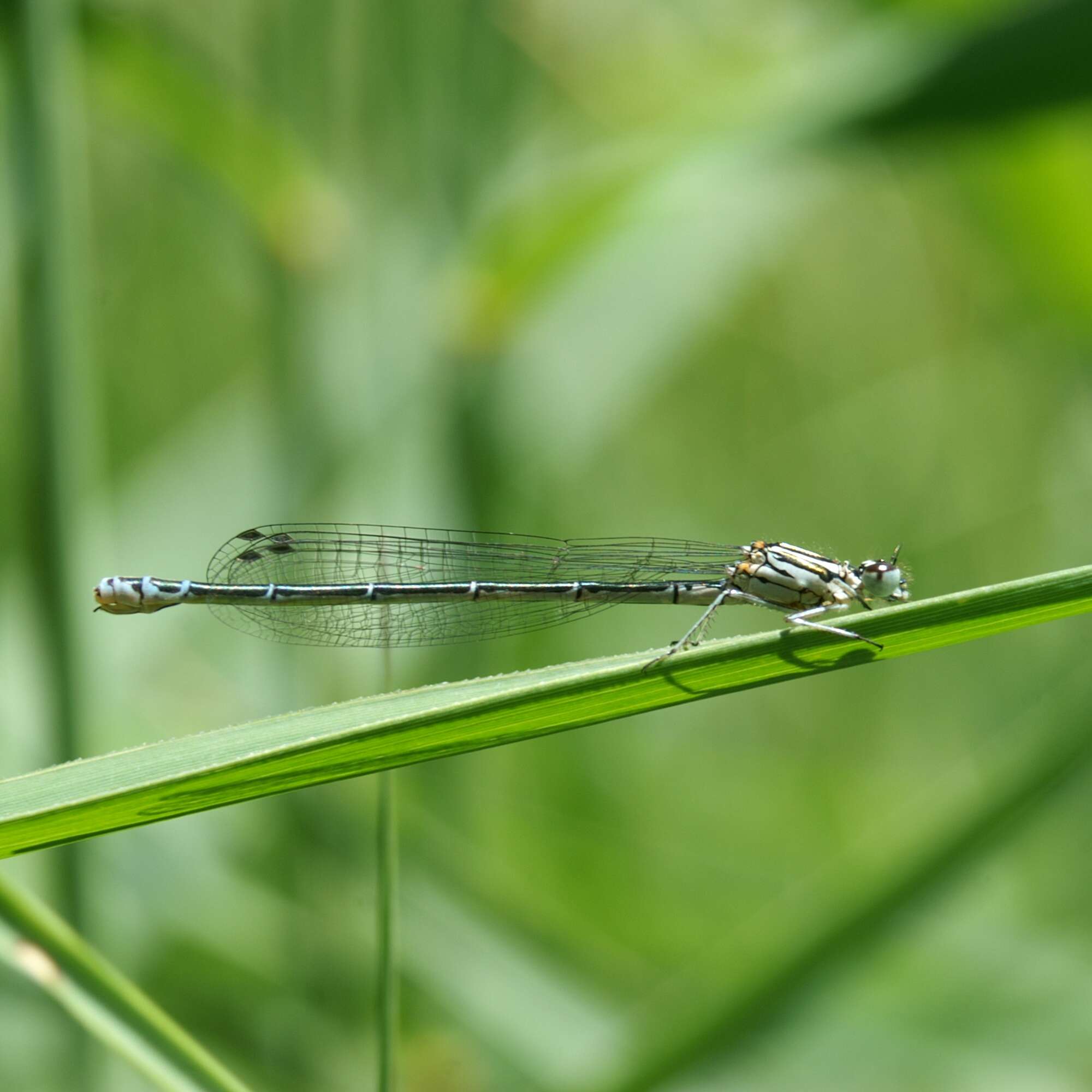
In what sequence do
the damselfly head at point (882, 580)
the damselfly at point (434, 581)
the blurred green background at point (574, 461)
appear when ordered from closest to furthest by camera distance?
1. the blurred green background at point (574, 461)
2. the damselfly head at point (882, 580)
3. the damselfly at point (434, 581)

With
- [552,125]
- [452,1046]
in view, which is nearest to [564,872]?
[452,1046]

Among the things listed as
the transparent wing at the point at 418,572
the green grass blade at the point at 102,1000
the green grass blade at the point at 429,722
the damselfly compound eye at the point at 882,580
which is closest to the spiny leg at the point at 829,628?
the green grass blade at the point at 429,722

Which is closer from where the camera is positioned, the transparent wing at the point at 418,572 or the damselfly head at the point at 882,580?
the damselfly head at the point at 882,580

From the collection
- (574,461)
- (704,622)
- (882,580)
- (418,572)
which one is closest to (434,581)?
(418,572)

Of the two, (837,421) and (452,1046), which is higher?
(837,421)

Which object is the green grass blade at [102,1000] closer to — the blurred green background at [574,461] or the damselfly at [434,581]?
the blurred green background at [574,461]

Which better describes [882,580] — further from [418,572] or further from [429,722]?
[429,722]

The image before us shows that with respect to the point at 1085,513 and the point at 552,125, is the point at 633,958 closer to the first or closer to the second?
the point at 1085,513
